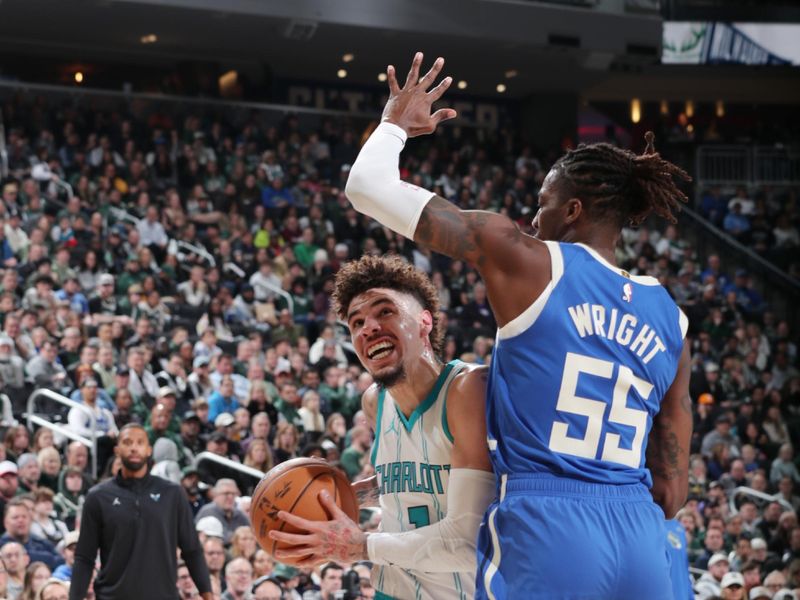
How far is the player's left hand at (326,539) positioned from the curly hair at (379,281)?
0.70 metres

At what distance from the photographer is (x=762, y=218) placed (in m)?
21.8

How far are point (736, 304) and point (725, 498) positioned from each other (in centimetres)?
599

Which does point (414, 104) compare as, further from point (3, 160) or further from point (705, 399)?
point (3, 160)

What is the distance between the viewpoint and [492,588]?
123 inches

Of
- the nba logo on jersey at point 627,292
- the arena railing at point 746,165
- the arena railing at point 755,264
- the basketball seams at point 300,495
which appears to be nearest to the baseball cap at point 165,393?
the basketball seams at point 300,495

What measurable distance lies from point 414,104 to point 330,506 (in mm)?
1243

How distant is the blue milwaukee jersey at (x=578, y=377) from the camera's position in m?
3.14

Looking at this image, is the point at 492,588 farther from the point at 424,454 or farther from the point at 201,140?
the point at 201,140

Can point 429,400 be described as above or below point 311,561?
above

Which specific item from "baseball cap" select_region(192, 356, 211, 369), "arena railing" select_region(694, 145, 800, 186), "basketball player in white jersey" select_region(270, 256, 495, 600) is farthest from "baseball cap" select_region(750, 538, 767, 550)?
"arena railing" select_region(694, 145, 800, 186)

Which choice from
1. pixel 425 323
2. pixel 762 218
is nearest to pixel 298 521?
pixel 425 323

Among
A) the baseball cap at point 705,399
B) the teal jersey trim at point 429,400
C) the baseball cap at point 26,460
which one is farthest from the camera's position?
the baseball cap at point 705,399

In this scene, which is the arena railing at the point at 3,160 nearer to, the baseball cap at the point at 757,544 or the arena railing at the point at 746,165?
the baseball cap at the point at 757,544

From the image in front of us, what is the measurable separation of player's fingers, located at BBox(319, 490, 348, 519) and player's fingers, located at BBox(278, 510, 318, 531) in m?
0.08
